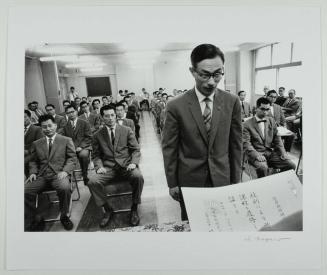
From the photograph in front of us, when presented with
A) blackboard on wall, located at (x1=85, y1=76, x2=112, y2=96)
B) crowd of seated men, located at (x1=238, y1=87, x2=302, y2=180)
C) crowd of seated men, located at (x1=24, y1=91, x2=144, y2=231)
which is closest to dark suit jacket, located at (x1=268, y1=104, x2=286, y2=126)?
crowd of seated men, located at (x1=238, y1=87, x2=302, y2=180)

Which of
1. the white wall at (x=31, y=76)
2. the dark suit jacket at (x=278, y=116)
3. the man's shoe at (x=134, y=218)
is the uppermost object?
the white wall at (x=31, y=76)

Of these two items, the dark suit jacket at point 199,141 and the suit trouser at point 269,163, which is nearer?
the dark suit jacket at point 199,141

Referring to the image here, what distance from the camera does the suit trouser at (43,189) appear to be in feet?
4.39

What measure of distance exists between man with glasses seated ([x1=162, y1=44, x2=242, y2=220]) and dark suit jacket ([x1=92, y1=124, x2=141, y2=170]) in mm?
971

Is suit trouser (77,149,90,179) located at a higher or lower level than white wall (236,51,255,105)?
lower

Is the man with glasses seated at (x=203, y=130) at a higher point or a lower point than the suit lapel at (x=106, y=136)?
higher

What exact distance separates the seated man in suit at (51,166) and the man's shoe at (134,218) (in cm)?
49

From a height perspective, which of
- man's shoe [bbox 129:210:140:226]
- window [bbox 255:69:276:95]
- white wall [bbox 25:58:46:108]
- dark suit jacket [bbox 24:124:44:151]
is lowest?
man's shoe [bbox 129:210:140:226]

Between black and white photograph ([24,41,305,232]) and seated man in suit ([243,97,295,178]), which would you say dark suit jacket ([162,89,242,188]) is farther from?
seated man in suit ([243,97,295,178])

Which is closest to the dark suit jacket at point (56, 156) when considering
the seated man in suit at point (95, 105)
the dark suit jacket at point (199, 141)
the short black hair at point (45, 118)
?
the short black hair at point (45, 118)

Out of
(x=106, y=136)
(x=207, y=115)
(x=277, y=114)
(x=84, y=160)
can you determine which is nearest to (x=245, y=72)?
(x=207, y=115)

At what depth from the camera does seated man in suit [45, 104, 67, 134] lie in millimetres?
1714

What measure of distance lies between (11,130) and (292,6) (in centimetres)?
159
